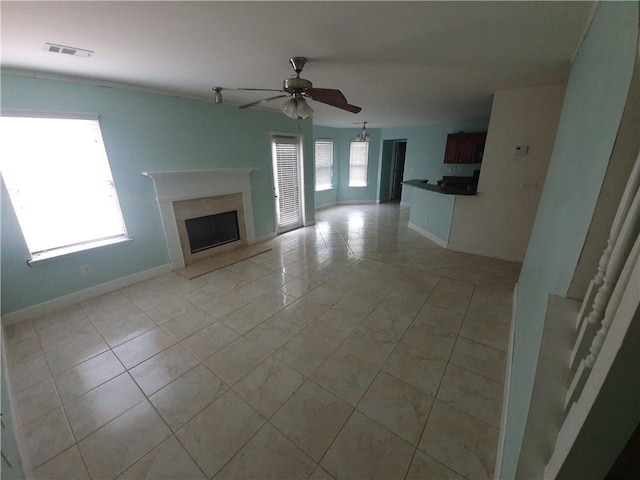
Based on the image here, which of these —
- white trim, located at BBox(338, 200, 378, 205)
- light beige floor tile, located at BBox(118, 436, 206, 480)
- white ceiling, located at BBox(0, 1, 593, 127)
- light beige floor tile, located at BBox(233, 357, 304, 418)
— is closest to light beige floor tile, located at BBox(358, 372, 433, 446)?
light beige floor tile, located at BBox(233, 357, 304, 418)

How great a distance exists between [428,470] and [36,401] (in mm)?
2611

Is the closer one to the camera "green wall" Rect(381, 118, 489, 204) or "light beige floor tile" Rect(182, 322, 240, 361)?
"light beige floor tile" Rect(182, 322, 240, 361)

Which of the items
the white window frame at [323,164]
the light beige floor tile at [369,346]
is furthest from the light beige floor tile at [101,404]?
the white window frame at [323,164]

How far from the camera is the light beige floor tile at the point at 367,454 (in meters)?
1.30

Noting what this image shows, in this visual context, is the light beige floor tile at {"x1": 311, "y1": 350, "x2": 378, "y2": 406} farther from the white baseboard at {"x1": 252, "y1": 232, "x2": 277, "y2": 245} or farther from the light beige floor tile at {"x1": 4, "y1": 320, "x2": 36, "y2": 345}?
the white baseboard at {"x1": 252, "y1": 232, "x2": 277, "y2": 245}

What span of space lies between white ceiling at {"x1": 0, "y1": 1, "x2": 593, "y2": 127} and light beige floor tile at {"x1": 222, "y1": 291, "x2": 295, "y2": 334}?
2.42m

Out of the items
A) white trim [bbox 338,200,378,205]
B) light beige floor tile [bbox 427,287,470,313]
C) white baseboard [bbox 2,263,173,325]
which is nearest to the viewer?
white baseboard [bbox 2,263,173,325]

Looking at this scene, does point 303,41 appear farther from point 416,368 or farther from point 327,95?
point 416,368

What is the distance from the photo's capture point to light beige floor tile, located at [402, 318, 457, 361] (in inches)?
81.6

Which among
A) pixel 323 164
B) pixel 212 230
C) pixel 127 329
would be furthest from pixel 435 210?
pixel 127 329

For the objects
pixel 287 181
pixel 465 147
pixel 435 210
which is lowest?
pixel 435 210

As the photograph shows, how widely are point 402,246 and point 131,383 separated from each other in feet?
13.6

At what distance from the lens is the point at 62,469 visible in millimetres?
1330

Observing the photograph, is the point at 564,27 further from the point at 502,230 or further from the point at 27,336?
the point at 27,336
